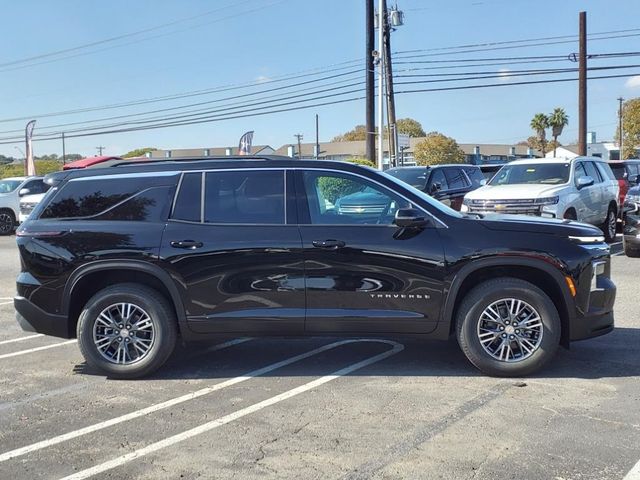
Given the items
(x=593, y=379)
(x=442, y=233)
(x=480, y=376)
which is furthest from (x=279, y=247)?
(x=593, y=379)

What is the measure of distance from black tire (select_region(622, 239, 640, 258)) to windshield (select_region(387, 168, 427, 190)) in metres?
4.55

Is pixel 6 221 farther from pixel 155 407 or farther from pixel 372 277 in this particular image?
pixel 372 277

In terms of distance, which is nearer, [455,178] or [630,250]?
[630,250]

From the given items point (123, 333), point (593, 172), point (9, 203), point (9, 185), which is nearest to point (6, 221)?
point (9, 203)

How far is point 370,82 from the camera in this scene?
25922 mm

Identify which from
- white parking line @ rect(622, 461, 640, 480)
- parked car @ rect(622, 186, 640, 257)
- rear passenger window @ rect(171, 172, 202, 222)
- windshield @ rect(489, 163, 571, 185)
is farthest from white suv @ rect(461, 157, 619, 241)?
white parking line @ rect(622, 461, 640, 480)

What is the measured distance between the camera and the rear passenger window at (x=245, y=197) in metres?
5.34

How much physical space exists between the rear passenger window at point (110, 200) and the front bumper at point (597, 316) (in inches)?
142

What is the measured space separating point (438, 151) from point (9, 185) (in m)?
53.4

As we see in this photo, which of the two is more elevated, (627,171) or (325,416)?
(627,171)

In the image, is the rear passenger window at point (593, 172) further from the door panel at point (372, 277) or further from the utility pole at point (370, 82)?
the utility pole at point (370, 82)

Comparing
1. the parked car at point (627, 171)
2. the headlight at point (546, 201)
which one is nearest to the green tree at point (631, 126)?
the parked car at point (627, 171)

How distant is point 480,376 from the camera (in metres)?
5.30

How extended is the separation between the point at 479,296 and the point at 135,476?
294 centimetres
